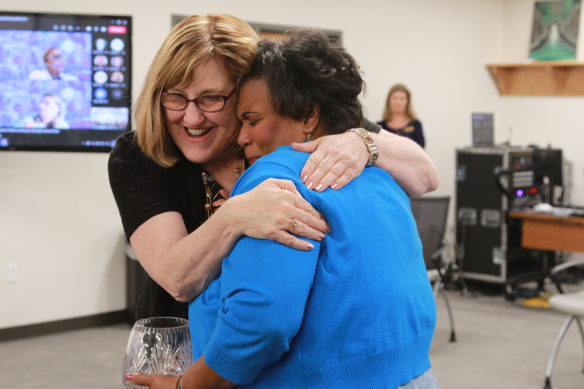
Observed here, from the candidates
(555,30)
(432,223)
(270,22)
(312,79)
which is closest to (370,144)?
(312,79)

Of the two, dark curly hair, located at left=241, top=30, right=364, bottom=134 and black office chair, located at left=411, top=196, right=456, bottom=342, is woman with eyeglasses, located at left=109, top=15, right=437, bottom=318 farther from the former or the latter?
black office chair, located at left=411, top=196, right=456, bottom=342

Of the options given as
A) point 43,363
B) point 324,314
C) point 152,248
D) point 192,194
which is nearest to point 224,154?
point 192,194

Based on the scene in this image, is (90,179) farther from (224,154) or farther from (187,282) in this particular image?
(187,282)

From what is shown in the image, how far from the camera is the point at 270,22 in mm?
6184

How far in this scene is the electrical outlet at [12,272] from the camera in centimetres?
Result: 503

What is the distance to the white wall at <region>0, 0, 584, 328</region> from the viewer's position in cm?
507

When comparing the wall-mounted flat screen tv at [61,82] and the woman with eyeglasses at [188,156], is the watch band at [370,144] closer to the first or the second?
the woman with eyeglasses at [188,156]

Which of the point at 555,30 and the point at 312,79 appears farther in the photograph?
the point at 555,30

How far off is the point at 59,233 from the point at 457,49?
15.0ft

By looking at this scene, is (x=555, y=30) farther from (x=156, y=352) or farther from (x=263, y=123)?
(x=156, y=352)

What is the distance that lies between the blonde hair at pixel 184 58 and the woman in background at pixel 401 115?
530 cm

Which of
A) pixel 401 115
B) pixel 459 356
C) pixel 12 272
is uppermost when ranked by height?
pixel 401 115

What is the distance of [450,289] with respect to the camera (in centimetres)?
676

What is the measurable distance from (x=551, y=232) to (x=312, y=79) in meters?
5.22
